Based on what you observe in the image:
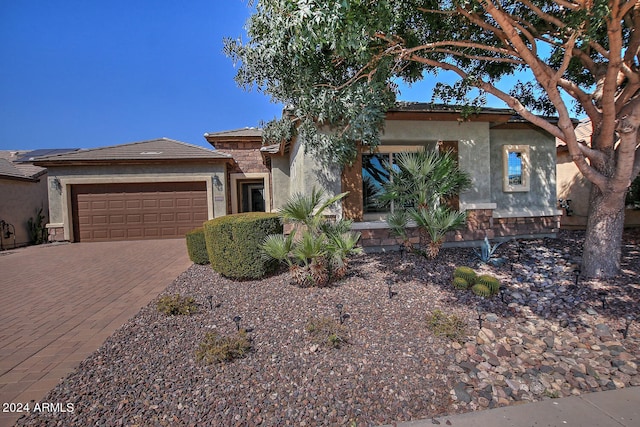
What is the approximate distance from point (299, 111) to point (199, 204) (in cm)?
895

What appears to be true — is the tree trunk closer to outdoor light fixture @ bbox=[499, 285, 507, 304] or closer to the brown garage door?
outdoor light fixture @ bbox=[499, 285, 507, 304]

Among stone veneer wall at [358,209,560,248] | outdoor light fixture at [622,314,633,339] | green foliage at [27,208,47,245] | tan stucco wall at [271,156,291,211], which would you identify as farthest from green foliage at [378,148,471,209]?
green foliage at [27,208,47,245]

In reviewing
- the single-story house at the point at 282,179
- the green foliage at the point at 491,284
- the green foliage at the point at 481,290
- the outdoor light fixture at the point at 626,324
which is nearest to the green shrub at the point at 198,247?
the single-story house at the point at 282,179

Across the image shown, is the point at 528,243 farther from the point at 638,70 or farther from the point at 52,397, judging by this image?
the point at 52,397

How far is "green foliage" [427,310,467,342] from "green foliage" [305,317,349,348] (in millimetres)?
1101

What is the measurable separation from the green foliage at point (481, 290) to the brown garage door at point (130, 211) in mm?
11567

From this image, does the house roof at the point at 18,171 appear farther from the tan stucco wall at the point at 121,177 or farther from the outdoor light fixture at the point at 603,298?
the outdoor light fixture at the point at 603,298

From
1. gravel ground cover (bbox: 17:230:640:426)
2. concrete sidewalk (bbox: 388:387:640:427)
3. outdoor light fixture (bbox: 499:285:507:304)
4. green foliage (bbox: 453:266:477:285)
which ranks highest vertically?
green foliage (bbox: 453:266:477:285)

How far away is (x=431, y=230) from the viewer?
6.12 m

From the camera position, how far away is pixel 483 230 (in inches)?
324

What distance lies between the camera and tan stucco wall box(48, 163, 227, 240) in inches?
478

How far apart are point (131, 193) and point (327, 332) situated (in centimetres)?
1237

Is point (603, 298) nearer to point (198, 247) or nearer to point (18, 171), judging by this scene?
point (198, 247)

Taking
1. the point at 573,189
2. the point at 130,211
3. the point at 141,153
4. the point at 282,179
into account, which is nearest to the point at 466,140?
the point at 282,179
